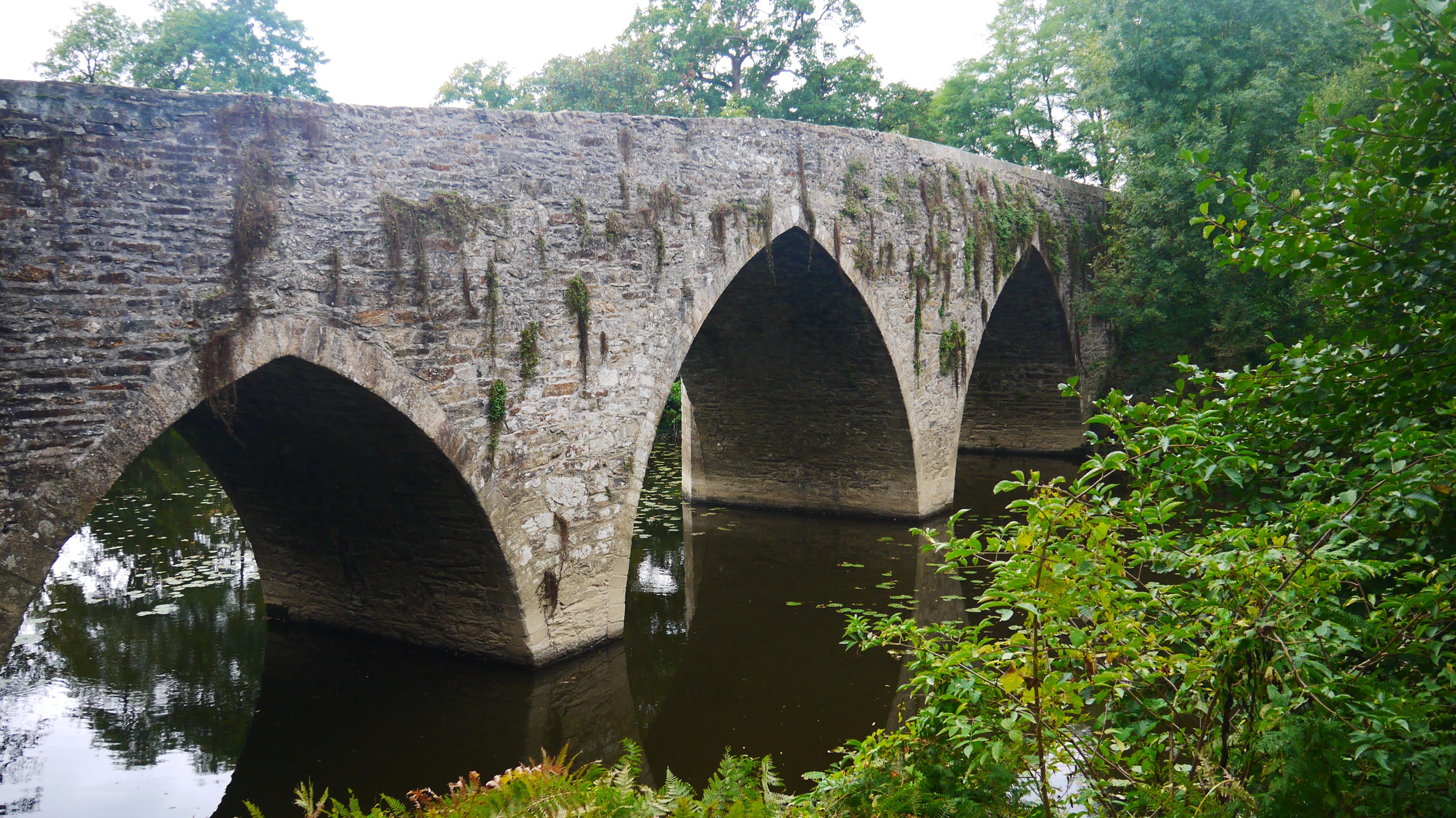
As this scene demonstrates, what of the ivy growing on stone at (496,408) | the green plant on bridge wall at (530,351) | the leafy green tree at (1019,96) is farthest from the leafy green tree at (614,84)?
the ivy growing on stone at (496,408)

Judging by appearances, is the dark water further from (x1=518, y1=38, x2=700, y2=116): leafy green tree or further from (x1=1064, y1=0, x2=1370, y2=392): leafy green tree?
(x1=518, y1=38, x2=700, y2=116): leafy green tree

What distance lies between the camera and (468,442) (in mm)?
6426

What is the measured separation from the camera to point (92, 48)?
20516mm

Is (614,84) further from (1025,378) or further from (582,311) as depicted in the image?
(582,311)

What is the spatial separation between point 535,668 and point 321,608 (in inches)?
91.2

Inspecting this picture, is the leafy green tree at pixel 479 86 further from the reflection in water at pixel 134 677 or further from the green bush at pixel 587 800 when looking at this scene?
the green bush at pixel 587 800

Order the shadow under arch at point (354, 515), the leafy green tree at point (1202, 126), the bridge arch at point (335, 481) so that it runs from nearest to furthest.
A: the bridge arch at point (335, 481), the shadow under arch at point (354, 515), the leafy green tree at point (1202, 126)

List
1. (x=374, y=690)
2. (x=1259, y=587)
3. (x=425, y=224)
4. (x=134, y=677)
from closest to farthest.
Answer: (x=1259, y=587) < (x=425, y=224) < (x=374, y=690) < (x=134, y=677)

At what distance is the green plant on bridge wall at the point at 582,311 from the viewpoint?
7.03m

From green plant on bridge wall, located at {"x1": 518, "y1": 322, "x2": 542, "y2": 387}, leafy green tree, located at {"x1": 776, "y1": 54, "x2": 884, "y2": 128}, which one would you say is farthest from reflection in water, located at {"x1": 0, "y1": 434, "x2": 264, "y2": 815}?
leafy green tree, located at {"x1": 776, "y1": 54, "x2": 884, "y2": 128}

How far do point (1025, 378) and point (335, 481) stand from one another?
13299 mm

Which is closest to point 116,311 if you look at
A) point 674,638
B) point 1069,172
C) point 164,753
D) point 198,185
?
point 198,185

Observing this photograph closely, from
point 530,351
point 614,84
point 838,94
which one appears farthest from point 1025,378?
point 530,351

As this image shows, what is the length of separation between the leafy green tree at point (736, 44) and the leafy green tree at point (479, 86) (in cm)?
396
